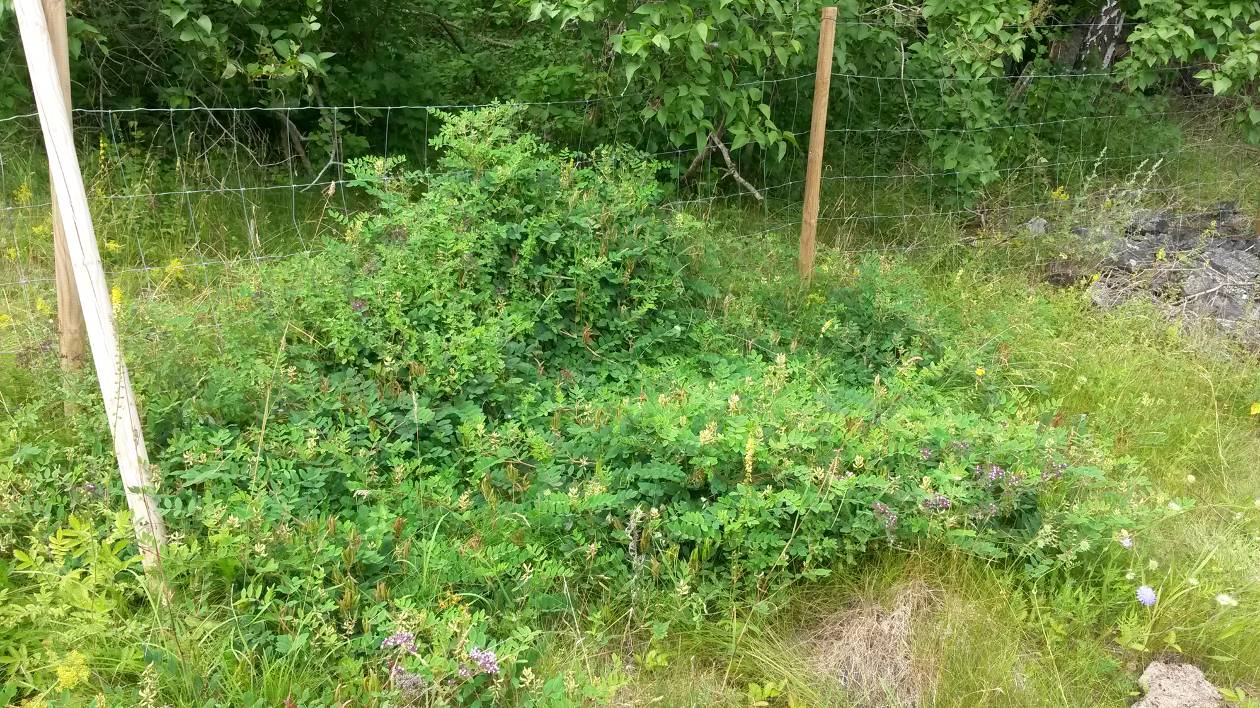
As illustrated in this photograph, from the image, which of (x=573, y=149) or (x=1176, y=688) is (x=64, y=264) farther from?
(x=1176, y=688)

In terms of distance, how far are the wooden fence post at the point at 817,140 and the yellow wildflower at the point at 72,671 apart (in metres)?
3.37

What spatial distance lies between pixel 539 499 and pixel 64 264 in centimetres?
169

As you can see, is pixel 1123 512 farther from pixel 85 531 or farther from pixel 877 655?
pixel 85 531

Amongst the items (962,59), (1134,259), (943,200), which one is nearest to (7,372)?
(962,59)

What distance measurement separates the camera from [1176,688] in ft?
7.82

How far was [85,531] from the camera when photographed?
2.23 meters

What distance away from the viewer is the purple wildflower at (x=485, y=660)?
6.80 feet

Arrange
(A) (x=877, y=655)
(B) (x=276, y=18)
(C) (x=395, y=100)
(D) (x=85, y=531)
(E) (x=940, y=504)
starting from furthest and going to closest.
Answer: (C) (x=395, y=100) → (B) (x=276, y=18) → (E) (x=940, y=504) → (A) (x=877, y=655) → (D) (x=85, y=531)

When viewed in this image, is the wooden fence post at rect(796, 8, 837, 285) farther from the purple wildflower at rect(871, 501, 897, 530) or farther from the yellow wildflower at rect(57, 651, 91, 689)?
the yellow wildflower at rect(57, 651, 91, 689)

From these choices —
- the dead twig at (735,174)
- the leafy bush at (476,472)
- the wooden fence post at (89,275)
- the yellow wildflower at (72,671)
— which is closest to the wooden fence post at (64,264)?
the wooden fence post at (89,275)

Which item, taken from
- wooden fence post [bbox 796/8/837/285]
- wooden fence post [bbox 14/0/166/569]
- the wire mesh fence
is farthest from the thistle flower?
wooden fence post [bbox 14/0/166/569]

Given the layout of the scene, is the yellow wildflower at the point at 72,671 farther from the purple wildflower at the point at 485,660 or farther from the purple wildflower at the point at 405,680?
the purple wildflower at the point at 485,660

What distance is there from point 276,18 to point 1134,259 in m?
5.38

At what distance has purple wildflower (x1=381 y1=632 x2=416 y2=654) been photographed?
6.84 feet
